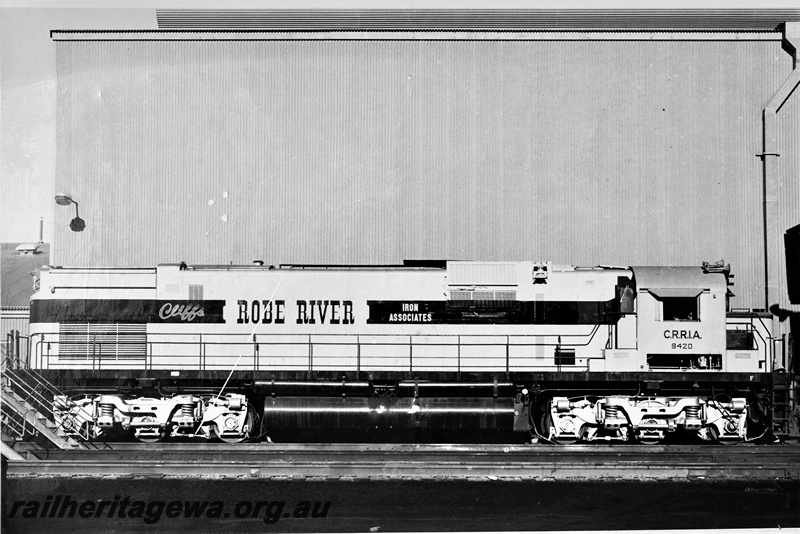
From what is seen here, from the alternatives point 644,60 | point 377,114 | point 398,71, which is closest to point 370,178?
point 377,114

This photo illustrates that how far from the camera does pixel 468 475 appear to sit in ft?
28.1

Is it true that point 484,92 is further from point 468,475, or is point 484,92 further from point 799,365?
point 799,365

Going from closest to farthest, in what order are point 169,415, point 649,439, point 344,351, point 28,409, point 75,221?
point 28,409, point 169,415, point 649,439, point 344,351, point 75,221

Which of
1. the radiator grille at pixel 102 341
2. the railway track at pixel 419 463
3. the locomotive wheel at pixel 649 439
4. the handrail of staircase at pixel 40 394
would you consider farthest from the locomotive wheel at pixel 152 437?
the locomotive wheel at pixel 649 439

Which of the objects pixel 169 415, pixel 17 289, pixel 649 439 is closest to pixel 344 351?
pixel 169 415

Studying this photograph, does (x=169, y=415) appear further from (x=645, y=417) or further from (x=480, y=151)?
(x=645, y=417)

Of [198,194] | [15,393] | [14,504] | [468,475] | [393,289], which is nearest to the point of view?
[14,504]

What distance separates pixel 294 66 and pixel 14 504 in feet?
24.6

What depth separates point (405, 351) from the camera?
33.3 feet

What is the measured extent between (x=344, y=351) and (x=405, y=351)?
3.05ft

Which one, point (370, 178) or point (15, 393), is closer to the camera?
point (15, 393)

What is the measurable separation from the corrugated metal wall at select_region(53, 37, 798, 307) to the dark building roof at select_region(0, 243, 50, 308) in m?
1.79

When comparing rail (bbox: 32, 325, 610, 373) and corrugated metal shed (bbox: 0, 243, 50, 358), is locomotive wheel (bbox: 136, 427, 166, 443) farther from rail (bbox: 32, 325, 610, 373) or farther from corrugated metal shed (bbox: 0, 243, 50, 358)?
corrugated metal shed (bbox: 0, 243, 50, 358)
